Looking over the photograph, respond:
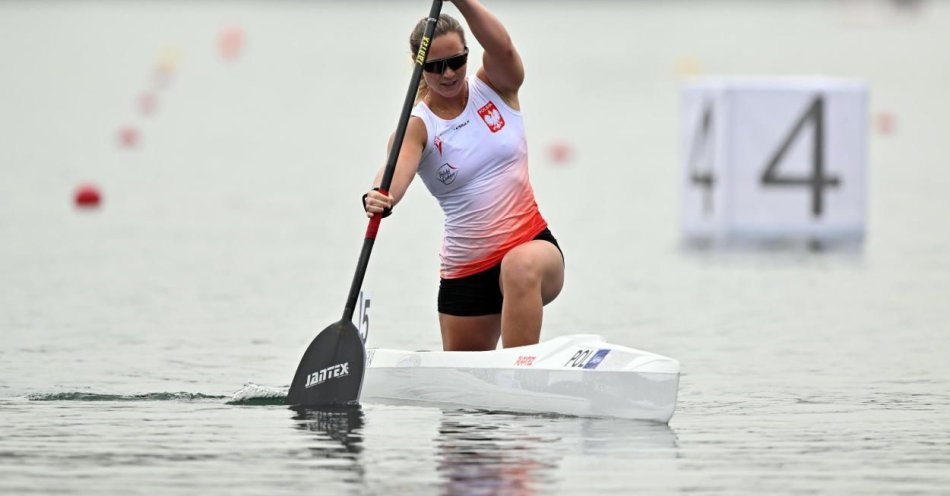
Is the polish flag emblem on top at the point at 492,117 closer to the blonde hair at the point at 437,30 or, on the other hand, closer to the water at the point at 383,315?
the blonde hair at the point at 437,30

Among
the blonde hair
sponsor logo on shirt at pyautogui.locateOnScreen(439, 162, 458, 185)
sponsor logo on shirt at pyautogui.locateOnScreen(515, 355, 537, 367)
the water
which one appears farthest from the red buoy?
sponsor logo on shirt at pyautogui.locateOnScreen(515, 355, 537, 367)

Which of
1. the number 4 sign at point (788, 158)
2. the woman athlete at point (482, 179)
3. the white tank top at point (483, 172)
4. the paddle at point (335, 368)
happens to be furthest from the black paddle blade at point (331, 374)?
the number 4 sign at point (788, 158)

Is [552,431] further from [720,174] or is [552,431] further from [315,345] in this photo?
[720,174]

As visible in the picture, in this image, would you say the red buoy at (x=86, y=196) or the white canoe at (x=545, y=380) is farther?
the red buoy at (x=86, y=196)

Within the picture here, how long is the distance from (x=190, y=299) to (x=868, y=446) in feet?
20.4

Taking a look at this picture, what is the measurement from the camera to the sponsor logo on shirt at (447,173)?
9.21 meters

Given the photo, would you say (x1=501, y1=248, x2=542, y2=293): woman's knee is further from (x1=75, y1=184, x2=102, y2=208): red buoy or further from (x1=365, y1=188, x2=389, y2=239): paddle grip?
(x1=75, y1=184, x2=102, y2=208): red buoy

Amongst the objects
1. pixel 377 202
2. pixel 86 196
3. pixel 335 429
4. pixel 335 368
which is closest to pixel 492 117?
pixel 377 202

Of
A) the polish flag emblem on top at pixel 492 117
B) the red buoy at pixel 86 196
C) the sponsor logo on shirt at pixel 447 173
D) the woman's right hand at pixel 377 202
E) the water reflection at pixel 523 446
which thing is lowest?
the water reflection at pixel 523 446

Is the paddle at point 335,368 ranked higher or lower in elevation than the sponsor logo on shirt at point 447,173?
lower

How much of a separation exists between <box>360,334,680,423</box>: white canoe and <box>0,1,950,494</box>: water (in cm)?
10

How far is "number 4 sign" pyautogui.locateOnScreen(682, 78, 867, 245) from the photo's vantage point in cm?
1694

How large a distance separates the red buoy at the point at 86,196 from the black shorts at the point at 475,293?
10754mm

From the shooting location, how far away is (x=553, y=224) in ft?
61.5
